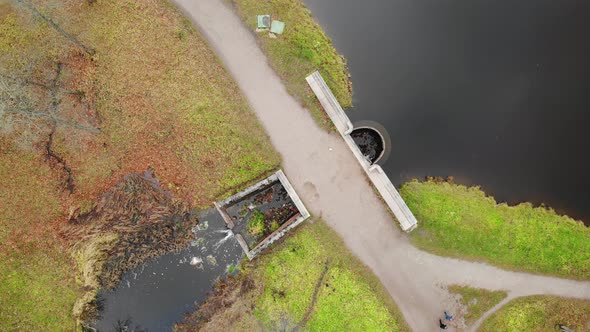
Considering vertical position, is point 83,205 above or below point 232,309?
above

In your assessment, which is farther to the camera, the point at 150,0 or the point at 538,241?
the point at 150,0

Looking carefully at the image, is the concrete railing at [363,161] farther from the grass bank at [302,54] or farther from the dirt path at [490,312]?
the dirt path at [490,312]

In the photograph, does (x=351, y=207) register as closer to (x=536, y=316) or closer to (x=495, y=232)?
(x=495, y=232)

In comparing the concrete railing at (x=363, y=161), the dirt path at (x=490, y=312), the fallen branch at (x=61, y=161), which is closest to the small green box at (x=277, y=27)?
the concrete railing at (x=363, y=161)

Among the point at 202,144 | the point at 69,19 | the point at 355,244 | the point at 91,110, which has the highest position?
the point at 69,19

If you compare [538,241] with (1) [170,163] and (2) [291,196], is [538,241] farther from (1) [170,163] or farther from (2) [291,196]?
(1) [170,163]

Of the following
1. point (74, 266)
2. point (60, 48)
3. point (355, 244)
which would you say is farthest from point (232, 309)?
point (60, 48)
